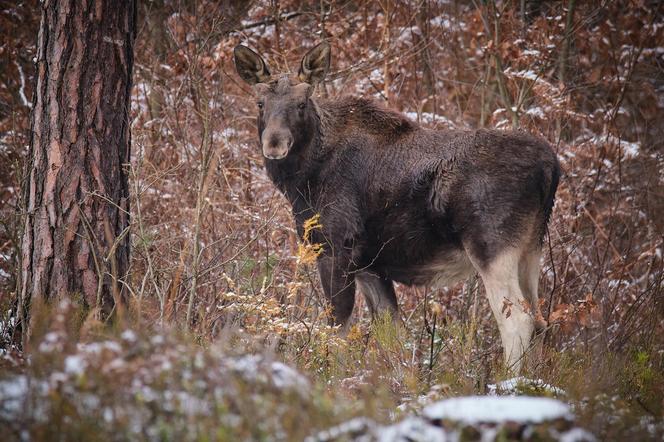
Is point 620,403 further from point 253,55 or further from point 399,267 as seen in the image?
point 253,55

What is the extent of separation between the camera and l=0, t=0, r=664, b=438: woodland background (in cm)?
607

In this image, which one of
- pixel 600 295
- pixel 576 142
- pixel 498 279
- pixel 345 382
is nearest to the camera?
pixel 345 382

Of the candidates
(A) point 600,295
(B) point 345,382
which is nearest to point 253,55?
(B) point 345,382

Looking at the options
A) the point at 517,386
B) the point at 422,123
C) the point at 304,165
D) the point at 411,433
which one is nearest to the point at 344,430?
the point at 411,433

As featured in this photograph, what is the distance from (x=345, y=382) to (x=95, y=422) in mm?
2704

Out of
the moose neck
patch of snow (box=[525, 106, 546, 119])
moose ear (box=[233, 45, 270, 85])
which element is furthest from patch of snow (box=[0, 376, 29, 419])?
patch of snow (box=[525, 106, 546, 119])

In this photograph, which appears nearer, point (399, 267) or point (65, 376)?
point (65, 376)

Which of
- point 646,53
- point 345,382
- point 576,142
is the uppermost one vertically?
point 646,53

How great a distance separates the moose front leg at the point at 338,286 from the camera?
7098mm

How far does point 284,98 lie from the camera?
23.7ft

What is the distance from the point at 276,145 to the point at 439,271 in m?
1.89

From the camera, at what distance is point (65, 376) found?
3219 mm

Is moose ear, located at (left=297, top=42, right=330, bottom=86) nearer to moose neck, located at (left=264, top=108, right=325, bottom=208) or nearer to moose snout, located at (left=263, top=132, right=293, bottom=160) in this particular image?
moose neck, located at (left=264, top=108, right=325, bottom=208)

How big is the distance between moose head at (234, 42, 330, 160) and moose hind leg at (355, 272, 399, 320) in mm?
1445
